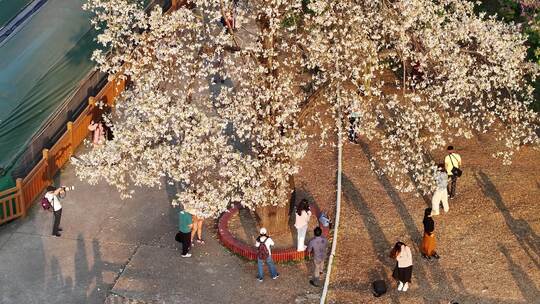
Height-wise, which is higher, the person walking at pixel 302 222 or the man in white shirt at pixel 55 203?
the person walking at pixel 302 222

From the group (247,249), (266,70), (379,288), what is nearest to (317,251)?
(379,288)

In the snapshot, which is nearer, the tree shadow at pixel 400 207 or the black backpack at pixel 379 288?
the black backpack at pixel 379 288

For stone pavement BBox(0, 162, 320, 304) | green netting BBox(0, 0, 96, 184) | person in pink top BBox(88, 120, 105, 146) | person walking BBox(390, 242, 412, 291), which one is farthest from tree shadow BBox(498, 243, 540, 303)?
green netting BBox(0, 0, 96, 184)

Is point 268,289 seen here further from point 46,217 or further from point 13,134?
point 13,134

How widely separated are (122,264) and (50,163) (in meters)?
4.70

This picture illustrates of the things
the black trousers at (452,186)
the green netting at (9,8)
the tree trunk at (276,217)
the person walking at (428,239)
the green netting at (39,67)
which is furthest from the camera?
the green netting at (9,8)

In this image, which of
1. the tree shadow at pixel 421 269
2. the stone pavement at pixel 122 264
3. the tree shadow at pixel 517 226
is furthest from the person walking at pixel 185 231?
the tree shadow at pixel 517 226

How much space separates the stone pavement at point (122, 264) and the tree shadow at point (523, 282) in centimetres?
456

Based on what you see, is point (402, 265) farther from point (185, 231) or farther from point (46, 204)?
point (46, 204)

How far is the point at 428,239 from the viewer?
1920cm

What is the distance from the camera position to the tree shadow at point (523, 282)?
18094mm

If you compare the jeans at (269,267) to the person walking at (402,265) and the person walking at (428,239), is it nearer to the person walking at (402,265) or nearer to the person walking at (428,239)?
the person walking at (402,265)

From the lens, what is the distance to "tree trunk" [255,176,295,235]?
2005 centimetres

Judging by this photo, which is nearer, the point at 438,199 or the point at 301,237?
the point at 301,237
